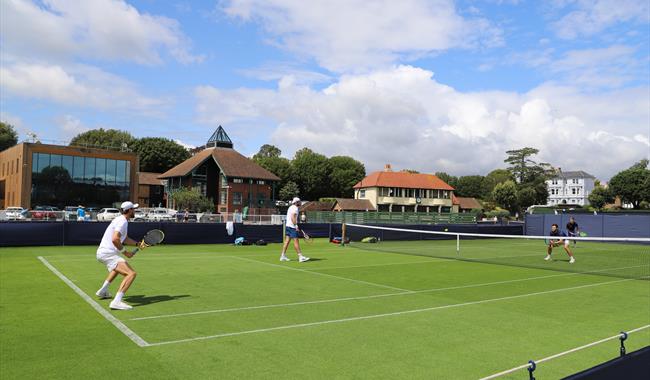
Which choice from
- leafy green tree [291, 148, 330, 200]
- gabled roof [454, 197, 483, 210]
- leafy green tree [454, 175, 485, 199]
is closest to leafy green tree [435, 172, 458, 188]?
leafy green tree [454, 175, 485, 199]

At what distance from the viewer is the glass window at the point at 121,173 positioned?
201 ft

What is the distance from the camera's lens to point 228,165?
63.4 m

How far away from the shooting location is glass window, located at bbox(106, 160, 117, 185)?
199 feet

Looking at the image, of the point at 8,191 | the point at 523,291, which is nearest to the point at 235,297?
the point at 523,291

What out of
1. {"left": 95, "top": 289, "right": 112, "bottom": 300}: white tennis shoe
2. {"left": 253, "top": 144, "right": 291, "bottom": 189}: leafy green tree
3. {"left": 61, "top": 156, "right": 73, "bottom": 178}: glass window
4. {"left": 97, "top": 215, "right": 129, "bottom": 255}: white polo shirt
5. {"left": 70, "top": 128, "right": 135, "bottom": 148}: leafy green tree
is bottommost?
{"left": 95, "top": 289, "right": 112, "bottom": 300}: white tennis shoe

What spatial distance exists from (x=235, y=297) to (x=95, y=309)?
2668mm

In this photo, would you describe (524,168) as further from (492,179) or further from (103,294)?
(103,294)

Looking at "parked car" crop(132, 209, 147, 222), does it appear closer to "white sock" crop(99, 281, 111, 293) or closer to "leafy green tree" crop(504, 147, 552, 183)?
"white sock" crop(99, 281, 111, 293)

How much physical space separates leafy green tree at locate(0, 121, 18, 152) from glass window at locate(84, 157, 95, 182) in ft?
131

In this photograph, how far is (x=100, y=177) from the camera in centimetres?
6006

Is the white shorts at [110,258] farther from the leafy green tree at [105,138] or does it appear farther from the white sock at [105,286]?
the leafy green tree at [105,138]

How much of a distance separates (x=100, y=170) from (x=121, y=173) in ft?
8.21

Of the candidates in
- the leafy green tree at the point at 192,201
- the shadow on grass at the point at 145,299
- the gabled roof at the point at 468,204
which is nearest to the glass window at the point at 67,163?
the leafy green tree at the point at 192,201

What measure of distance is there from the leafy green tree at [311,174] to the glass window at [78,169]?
4597 centimetres
